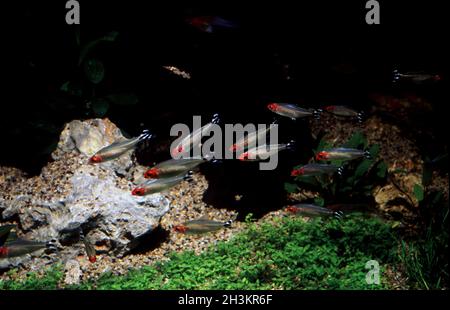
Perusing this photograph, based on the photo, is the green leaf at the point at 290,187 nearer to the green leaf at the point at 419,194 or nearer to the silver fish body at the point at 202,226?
the green leaf at the point at 419,194

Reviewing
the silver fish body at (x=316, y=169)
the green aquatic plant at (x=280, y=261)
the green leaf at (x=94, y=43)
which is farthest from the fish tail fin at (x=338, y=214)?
the green leaf at (x=94, y=43)

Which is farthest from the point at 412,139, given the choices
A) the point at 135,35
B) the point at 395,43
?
the point at 135,35

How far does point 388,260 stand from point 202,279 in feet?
8.67

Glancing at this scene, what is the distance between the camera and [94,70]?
6.11 metres

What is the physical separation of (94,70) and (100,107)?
0.55m

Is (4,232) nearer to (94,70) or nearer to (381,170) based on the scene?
(94,70)

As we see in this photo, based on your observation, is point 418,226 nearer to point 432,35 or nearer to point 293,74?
point 293,74

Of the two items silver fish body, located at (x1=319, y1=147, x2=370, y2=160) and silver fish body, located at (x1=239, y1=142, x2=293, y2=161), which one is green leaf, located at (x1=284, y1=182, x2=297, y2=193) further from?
silver fish body, located at (x1=239, y1=142, x2=293, y2=161)

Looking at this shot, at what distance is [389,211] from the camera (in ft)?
22.1

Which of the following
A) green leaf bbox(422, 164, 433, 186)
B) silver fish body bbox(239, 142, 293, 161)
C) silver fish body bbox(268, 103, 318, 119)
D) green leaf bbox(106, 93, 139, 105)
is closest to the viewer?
silver fish body bbox(239, 142, 293, 161)

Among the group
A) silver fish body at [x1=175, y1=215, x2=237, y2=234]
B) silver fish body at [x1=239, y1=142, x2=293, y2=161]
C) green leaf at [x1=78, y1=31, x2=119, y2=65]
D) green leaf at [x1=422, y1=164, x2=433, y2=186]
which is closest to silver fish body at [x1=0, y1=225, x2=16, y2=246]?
silver fish body at [x1=175, y1=215, x2=237, y2=234]

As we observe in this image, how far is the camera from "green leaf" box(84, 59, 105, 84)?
6090mm

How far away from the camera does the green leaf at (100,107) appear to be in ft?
19.9

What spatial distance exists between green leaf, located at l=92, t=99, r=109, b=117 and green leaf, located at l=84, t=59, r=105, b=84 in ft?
0.96
